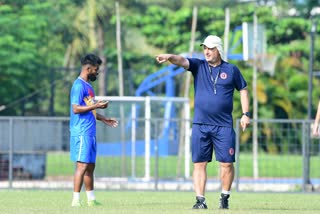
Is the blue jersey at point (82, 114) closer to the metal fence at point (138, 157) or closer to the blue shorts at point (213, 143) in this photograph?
the blue shorts at point (213, 143)

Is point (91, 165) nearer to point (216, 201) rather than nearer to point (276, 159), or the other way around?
point (216, 201)

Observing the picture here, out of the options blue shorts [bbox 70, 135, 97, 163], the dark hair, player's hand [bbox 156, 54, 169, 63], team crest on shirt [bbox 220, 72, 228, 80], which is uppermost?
the dark hair

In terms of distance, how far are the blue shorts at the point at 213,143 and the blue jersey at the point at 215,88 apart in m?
0.09

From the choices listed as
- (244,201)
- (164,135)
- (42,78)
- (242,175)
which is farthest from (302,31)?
(244,201)

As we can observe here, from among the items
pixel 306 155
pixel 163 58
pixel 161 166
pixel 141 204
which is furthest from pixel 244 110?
pixel 161 166

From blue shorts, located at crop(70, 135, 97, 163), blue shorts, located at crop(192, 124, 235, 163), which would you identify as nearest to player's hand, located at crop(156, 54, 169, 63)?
blue shorts, located at crop(192, 124, 235, 163)

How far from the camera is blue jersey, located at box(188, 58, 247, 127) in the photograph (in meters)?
14.4

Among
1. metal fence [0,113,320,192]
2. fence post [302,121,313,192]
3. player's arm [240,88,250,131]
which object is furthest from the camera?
metal fence [0,113,320,192]

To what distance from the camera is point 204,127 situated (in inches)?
571

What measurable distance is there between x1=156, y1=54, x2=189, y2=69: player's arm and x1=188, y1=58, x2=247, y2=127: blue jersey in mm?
134

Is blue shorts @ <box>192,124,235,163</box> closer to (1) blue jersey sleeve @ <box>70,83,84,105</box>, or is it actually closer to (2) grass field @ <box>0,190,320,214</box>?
(2) grass field @ <box>0,190,320,214</box>

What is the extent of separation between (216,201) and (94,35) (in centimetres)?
3685

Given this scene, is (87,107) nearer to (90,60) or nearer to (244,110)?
(90,60)

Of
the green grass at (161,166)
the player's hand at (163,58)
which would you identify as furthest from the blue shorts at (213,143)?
the green grass at (161,166)
